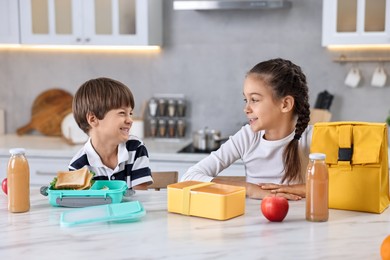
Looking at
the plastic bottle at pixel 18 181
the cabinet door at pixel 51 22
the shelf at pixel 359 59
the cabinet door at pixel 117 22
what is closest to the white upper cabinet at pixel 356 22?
the shelf at pixel 359 59

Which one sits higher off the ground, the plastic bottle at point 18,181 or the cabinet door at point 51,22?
the cabinet door at point 51,22

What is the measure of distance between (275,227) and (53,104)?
301 centimetres

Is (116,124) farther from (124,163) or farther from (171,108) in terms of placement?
(171,108)

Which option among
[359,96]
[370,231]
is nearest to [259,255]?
[370,231]

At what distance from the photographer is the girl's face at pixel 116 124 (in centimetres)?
226

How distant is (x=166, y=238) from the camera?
1558mm

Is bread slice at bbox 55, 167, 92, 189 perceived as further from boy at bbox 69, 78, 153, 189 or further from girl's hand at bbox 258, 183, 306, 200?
girl's hand at bbox 258, 183, 306, 200

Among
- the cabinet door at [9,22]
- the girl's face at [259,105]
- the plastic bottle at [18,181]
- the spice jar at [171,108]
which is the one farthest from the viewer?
the spice jar at [171,108]

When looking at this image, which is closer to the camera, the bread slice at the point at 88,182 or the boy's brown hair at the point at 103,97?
the bread slice at the point at 88,182

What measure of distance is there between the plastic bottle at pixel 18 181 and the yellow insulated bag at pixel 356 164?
88 centimetres

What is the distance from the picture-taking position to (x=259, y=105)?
2268mm

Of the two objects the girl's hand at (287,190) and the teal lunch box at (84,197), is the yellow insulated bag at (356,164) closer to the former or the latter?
the girl's hand at (287,190)

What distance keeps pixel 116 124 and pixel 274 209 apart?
0.80 m

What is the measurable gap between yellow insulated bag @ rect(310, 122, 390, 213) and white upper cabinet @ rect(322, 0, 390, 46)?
1.85 m
